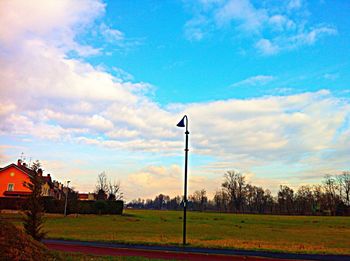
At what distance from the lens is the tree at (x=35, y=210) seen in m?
14.6

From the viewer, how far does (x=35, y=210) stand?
1484 cm

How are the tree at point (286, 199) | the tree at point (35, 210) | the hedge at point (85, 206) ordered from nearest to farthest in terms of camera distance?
the tree at point (35, 210)
the hedge at point (85, 206)
the tree at point (286, 199)

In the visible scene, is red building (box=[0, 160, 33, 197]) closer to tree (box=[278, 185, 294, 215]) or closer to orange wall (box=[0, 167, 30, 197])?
orange wall (box=[0, 167, 30, 197])

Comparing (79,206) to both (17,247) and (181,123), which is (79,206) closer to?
(181,123)

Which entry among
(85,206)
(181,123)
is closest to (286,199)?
(85,206)

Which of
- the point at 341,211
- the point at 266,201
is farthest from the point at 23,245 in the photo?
the point at 266,201

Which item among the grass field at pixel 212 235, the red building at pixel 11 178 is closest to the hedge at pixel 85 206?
the grass field at pixel 212 235

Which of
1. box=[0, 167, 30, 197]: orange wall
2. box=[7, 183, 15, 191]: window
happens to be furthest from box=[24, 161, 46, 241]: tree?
box=[7, 183, 15, 191]: window

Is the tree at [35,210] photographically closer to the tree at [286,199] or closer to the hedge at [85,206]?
the hedge at [85,206]

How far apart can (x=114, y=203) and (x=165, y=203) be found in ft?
428

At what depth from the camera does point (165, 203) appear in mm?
195375

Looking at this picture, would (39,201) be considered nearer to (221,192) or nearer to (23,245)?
(23,245)

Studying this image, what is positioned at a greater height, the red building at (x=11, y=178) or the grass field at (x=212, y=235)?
the red building at (x=11, y=178)

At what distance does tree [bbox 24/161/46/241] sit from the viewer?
14.6 m
